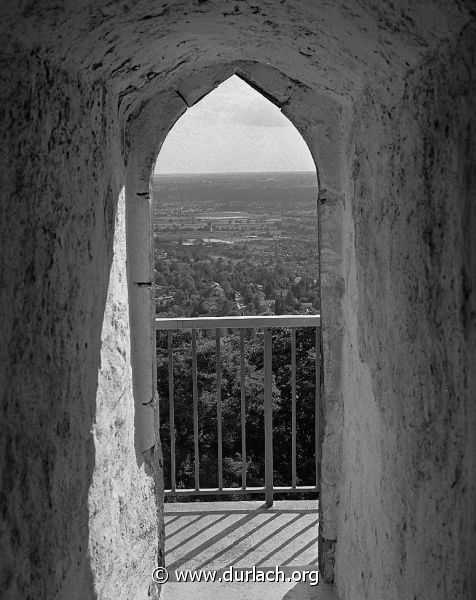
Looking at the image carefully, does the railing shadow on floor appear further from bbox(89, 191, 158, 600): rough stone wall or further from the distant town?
the distant town

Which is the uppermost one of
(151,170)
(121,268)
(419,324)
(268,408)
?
(151,170)

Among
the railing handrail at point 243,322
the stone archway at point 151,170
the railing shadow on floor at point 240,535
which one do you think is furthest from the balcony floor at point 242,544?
the railing handrail at point 243,322

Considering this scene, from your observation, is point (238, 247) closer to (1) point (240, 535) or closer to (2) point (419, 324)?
(1) point (240, 535)

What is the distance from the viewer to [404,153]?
1.86 metres

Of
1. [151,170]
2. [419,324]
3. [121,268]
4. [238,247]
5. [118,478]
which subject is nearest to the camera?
[419,324]

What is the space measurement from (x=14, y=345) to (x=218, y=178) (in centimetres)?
645

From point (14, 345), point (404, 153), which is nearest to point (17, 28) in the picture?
point (14, 345)

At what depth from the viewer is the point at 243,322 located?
12.3ft

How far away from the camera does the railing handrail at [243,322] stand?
3729mm

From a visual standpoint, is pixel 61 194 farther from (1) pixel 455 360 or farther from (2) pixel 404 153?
(1) pixel 455 360

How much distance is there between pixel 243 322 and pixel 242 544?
1086 mm

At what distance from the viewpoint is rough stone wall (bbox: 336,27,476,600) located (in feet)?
5.10

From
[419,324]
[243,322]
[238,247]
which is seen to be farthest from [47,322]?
[238,247]

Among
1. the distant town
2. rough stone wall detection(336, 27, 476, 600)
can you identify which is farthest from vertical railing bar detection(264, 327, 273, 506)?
rough stone wall detection(336, 27, 476, 600)
